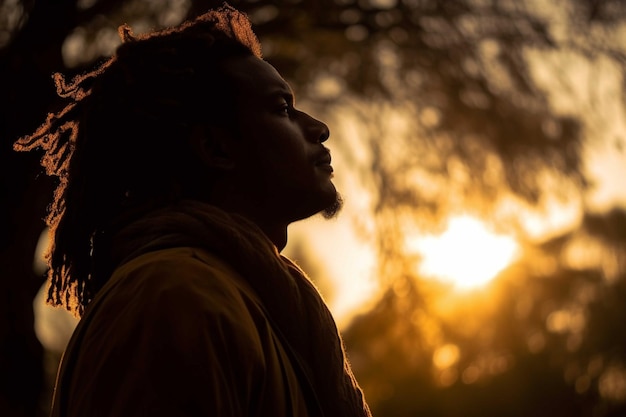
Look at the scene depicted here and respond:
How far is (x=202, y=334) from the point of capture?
68.4 inches

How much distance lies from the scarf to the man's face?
0.66 feet

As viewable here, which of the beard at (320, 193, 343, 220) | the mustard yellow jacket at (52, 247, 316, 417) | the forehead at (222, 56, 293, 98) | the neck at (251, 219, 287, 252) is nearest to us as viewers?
the mustard yellow jacket at (52, 247, 316, 417)

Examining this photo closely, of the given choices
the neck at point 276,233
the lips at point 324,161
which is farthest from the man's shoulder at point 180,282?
the lips at point 324,161

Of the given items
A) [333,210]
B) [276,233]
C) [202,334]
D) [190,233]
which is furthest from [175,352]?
[333,210]

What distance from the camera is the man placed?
1728 millimetres

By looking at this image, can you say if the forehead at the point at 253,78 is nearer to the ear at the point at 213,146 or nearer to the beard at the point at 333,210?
the ear at the point at 213,146

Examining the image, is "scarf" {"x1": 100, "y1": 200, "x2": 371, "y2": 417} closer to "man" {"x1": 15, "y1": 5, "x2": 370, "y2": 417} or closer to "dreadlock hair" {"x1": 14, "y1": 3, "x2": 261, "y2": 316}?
"man" {"x1": 15, "y1": 5, "x2": 370, "y2": 417}

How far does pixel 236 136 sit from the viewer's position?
2.37m

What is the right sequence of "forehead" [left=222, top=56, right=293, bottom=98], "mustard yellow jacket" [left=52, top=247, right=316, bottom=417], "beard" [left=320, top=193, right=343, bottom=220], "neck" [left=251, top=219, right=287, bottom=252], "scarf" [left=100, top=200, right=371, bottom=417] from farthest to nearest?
"beard" [left=320, top=193, right=343, bottom=220], "forehead" [left=222, top=56, right=293, bottom=98], "neck" [left=251, top=219, right=287, bottom=252], "scarf" [left=100, top=200, right=371, bottom=417], "mustard yellow jacket" [left=52, top=247, right=316, bottom=417]

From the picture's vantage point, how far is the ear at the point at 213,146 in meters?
2.33

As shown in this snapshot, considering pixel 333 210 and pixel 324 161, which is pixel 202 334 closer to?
pixel 324 161

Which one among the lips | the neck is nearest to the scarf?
the neck

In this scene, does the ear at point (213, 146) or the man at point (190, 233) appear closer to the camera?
the man at point (190, 233)

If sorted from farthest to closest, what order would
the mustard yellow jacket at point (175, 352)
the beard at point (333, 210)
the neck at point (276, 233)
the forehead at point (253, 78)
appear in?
the beard at point (333, 210), the forehead at point (253, 78), the neck at point (276, 233), the mustard yellow jacket at point (175, 352)
